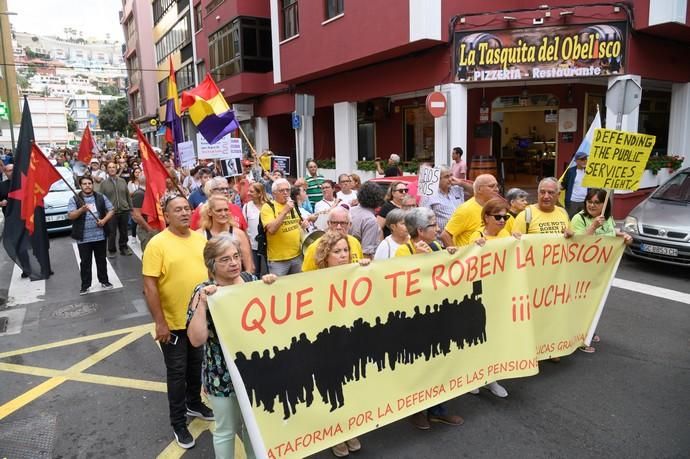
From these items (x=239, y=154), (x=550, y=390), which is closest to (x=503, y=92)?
(x=239, y=154)

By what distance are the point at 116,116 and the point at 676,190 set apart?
255 feet

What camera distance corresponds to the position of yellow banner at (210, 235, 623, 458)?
3.04 m

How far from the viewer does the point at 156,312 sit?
3.54 m

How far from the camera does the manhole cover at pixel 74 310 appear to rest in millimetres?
6996

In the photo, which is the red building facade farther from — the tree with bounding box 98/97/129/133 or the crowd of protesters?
the tree with bounding box 98/97/129/133

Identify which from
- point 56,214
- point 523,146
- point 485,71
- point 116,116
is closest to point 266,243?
point 485,71

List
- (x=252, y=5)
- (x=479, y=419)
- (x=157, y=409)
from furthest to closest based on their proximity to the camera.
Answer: (x=252, y=5)
(x=157, y=409)
(x=479, y=419)

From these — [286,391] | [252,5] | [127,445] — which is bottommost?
[127,445]

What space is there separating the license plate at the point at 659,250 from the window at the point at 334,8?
10966 mm

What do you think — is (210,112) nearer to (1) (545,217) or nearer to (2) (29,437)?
(1) (545,217)

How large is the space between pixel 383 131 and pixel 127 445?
51.5 feet

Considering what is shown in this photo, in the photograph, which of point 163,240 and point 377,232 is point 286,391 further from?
point 377,232

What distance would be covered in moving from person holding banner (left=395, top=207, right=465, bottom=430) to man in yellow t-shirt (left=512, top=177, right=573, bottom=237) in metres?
1.56

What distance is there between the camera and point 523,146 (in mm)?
16531
